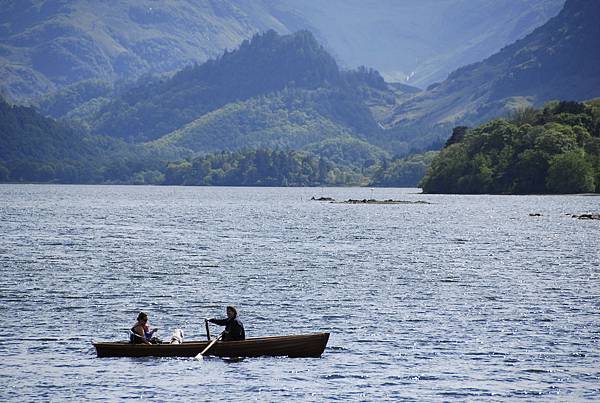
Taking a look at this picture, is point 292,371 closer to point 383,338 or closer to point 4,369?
point 383,338

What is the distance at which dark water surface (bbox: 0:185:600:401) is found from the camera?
164 ft

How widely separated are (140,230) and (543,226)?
67.5 m

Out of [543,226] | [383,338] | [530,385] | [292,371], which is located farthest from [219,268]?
[543,226]

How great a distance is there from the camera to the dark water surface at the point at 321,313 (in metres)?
50.1

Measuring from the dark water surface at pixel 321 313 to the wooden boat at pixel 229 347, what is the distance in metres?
0.57

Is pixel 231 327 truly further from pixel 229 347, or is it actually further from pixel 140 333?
pixel 140 333

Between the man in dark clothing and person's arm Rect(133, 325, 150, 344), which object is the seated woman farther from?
the man in dark clothing

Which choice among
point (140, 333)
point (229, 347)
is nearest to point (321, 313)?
point (229, 347)

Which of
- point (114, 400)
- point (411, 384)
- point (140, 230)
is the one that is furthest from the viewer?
point (140, 230)

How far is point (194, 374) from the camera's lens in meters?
52.8

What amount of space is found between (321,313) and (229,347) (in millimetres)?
16148

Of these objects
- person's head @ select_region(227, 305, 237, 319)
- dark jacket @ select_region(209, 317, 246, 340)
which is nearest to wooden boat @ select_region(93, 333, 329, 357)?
dark jacket @ select_region(209, 317, 246, 340)

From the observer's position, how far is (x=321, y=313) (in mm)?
71000

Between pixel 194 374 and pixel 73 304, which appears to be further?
pixel 73 304
